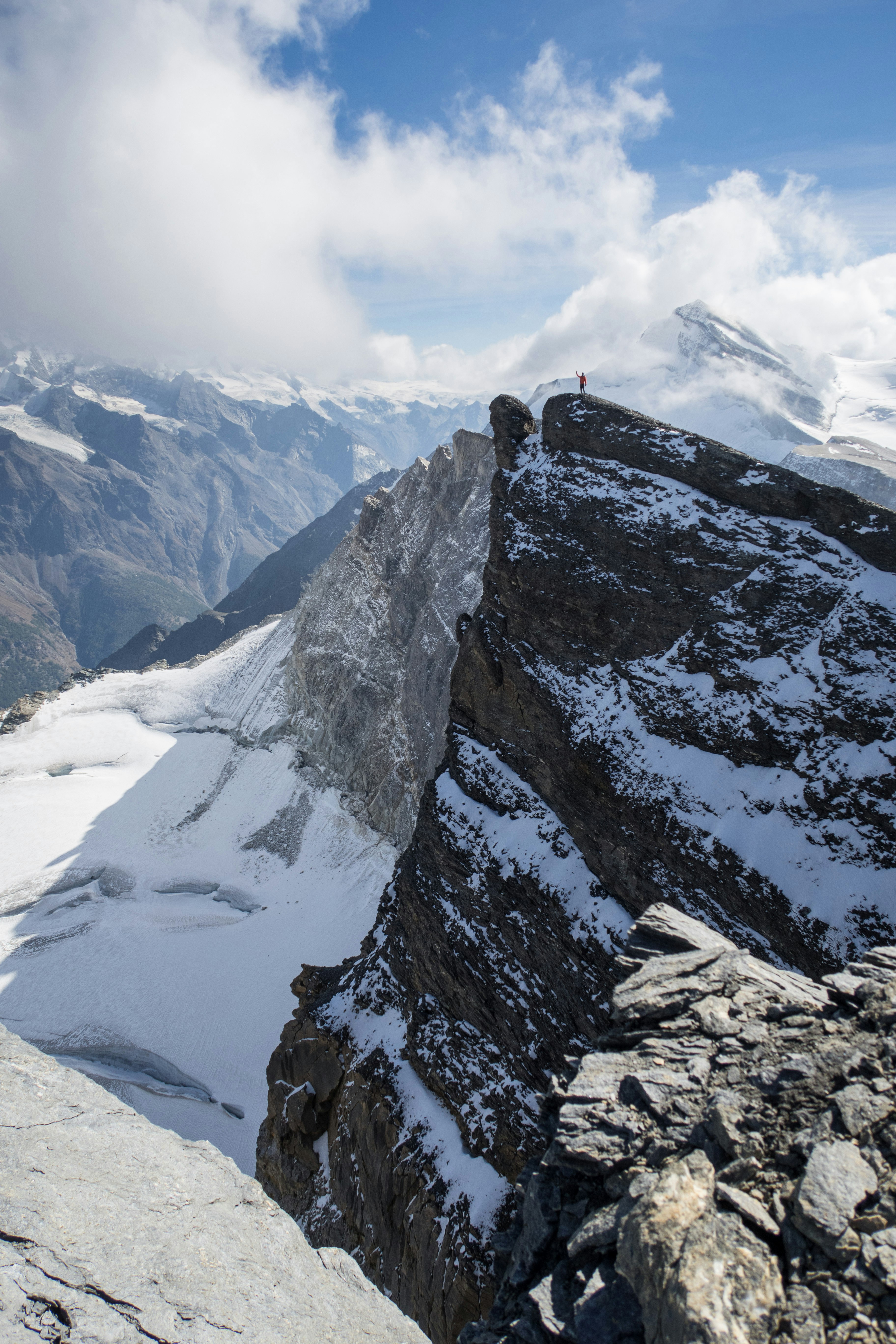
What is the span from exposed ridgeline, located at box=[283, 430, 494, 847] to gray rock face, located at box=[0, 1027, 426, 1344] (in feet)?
130

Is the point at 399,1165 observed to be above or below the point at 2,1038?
below

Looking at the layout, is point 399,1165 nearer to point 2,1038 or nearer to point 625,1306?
point 2,1038

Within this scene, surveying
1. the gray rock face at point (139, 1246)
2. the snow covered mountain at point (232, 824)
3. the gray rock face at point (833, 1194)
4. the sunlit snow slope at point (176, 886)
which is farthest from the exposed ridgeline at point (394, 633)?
the gray rock face at point (833, 1194)

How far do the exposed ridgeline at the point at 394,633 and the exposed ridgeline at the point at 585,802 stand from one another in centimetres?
2287

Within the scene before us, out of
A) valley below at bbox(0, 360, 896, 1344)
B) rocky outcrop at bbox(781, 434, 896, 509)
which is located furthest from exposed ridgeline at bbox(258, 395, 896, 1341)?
rocky outcrop at bbox(781, 434, 896, 509)

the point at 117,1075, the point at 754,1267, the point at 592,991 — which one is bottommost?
the point at 117,1075

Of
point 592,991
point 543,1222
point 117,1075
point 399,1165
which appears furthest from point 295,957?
point 543,1222

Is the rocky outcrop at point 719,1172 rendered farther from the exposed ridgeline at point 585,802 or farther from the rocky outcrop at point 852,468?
the rocky outcrop at point 852,468

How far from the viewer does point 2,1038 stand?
41.2 feet

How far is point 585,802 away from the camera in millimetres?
23688

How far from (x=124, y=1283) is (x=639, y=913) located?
57.1 feet

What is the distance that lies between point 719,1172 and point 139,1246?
26.9ft

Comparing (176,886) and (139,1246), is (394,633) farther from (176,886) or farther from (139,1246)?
(139,1246)

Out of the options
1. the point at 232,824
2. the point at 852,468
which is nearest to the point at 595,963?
the point at 232,824
